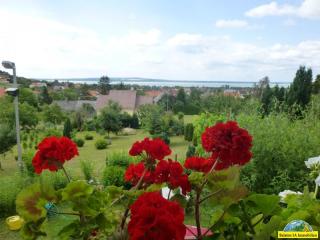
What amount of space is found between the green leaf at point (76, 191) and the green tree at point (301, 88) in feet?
55.0

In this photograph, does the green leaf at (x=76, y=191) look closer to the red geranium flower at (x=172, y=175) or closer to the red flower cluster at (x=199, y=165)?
the red geranium flower at (x=172, y=175)

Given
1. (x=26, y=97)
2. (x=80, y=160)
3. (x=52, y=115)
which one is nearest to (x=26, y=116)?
(x=52, y=115)

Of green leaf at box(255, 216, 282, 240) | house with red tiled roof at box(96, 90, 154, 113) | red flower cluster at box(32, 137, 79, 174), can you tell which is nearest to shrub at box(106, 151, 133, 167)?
red flower cluster at box(32, 137, 79, 174)

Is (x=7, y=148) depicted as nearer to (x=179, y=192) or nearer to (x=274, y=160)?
(x=274, y=160)

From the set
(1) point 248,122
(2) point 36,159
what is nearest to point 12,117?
(1) point 248,122

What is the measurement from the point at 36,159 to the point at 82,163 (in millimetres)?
6798

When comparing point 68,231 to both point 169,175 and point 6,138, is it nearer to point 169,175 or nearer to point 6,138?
point 169,175

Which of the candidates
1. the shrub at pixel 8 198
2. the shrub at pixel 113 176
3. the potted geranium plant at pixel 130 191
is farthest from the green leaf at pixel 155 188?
the shrub at pixel 113 176

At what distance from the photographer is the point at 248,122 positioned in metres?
5.61

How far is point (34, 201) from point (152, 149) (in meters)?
0.34

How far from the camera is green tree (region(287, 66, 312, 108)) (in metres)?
16.5

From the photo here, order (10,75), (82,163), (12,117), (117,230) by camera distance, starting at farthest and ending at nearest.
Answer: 1. (12,117)
2. (10,75)
3. (82,163)
4. (117,230)

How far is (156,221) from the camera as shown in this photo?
62 centimetres

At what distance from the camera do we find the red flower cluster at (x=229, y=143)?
917 mm
